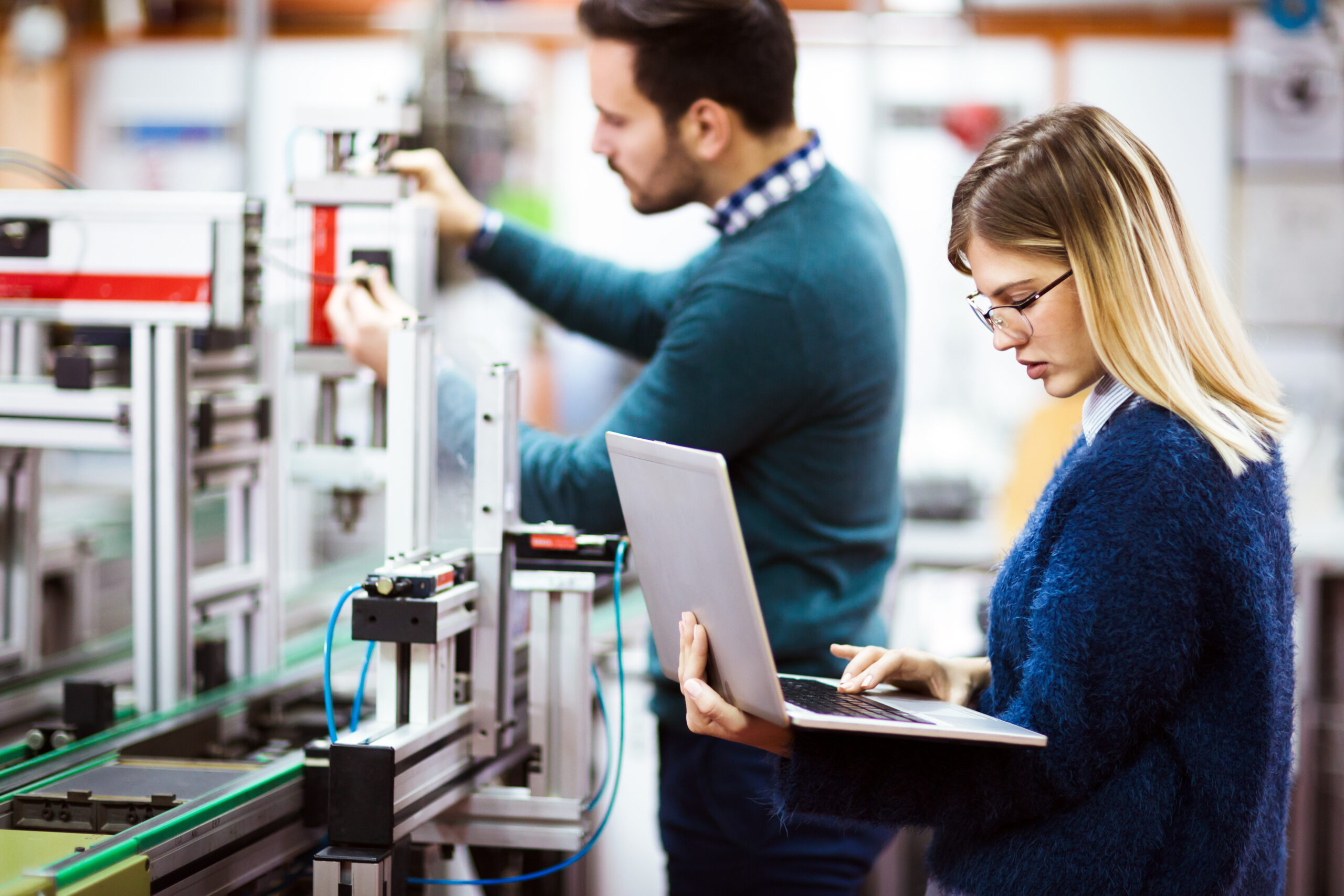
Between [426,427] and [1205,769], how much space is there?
2.89 feet

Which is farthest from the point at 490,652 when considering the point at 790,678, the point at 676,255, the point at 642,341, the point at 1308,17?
the point at 1308,17

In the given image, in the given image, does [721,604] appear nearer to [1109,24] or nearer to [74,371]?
[74,371]

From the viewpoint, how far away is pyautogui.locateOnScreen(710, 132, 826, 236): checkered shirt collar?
1.58 meters

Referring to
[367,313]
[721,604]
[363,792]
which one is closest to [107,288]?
[367,313]

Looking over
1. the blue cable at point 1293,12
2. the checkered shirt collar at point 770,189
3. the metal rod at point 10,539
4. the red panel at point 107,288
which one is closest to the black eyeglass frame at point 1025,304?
the checkered shirt collar at point 770,189

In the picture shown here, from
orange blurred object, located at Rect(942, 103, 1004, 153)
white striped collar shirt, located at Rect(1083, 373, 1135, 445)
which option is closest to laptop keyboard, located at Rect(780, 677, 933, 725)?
white striped collar shirt, located at Rect(1083, 373, 1135, 445)

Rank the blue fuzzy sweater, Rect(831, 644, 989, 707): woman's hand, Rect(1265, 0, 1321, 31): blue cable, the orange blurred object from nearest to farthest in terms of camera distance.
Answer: the blue fuzzy sweater, Rect(831, 644, 989, 707): woman's hand, Rect(1265, 0, 1321, 31): blue cable, the orange blurred object

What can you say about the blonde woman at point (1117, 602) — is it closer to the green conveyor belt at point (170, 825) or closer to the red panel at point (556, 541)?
the red panel at point (556, 541)

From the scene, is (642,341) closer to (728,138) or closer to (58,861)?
(728,138)

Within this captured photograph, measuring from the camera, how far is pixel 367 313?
1511mm

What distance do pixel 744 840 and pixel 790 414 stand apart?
556 mm

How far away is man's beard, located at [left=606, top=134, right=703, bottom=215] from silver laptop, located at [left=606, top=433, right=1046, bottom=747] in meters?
0.55

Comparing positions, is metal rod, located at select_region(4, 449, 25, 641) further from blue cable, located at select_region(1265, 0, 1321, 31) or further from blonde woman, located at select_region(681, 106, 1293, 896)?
blue cable, located at select_region(1265, 0, 1321, 31)

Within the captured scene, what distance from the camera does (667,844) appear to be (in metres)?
1.67
